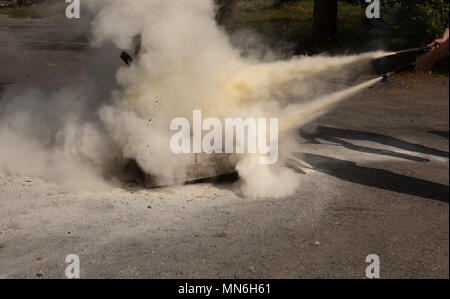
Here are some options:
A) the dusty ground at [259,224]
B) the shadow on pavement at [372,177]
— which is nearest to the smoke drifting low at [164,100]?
the dusty ground at [259,224]

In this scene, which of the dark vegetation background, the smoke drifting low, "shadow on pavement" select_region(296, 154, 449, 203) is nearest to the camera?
"shadow on pavement" select_region(296, 154, 449, 203)

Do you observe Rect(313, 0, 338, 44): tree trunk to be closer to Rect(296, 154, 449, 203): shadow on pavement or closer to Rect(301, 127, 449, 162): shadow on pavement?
Result: Rect(301, 127, 449, 162): shadow on pavement

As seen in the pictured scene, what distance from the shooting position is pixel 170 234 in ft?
15.9

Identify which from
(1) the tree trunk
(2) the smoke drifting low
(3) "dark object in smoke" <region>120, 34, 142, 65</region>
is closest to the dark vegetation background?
(1) the tree trunk

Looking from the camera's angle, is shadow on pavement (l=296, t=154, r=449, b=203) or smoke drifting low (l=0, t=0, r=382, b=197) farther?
smoke drifting low (l=0, t=0, r=382, b=197)

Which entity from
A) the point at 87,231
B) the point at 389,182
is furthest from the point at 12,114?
the point at 389,182

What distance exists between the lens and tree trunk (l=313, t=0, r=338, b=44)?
14.7 m

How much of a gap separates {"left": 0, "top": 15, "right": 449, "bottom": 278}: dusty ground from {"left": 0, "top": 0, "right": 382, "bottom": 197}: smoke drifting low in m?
0.35

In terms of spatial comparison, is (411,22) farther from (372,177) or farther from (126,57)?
(126,57)

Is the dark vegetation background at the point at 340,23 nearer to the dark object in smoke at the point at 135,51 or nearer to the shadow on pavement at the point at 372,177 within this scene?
the dark object in smoke at the point at 135,51

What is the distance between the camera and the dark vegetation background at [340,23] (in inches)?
458

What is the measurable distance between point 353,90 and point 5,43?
13.6 meters

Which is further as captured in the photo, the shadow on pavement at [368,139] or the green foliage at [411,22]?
the green foliage at [411,22]

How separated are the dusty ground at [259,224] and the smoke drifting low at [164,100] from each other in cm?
35
